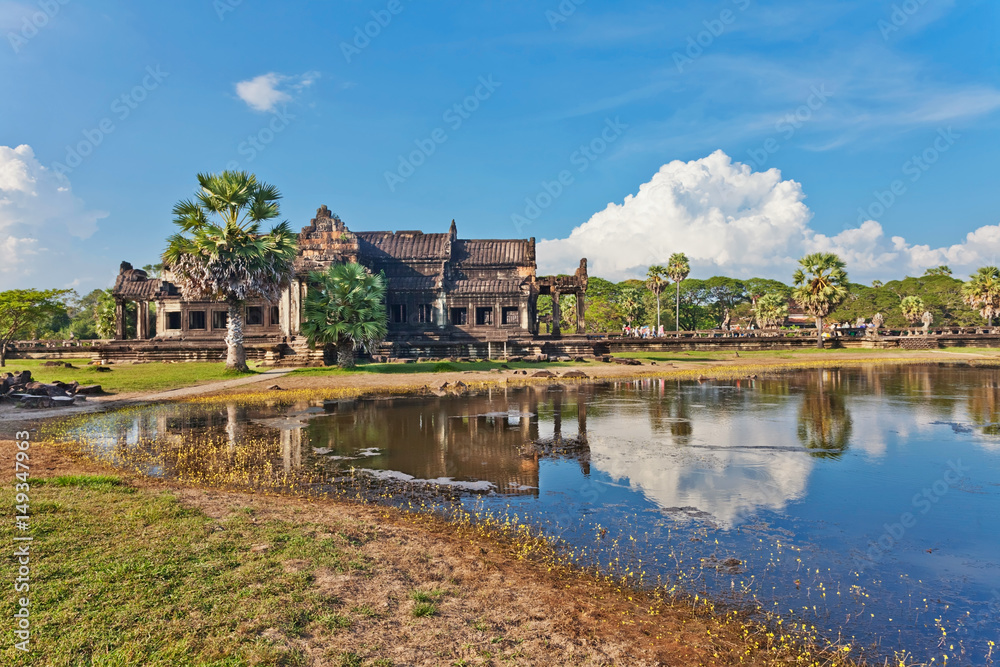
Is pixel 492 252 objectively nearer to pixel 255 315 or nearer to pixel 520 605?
pixel 255 315

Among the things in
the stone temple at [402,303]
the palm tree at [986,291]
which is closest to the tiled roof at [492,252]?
the stone temple at [402,303]

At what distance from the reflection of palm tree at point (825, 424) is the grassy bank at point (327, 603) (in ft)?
28.3

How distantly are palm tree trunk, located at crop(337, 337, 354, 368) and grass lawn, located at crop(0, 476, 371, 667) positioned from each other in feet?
78.7

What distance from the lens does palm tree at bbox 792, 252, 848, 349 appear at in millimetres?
51844

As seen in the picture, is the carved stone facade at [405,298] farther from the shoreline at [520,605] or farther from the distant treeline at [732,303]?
the shoreline at [520,605]

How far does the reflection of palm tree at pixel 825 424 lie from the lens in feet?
41.4

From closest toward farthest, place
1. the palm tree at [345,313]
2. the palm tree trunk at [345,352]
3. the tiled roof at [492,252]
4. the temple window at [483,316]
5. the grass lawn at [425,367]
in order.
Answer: the grass lawn at [425,367], the palm tree at [345,313], the palm tree trunk at [345,352], the temple window at [483,316], the tiled roof at [492,252]

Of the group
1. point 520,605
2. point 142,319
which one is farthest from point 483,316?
point 520,605

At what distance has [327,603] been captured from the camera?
497cm

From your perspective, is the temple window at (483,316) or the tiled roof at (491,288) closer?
the tiled roof at (491,288)

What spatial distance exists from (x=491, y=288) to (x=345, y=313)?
16013mm

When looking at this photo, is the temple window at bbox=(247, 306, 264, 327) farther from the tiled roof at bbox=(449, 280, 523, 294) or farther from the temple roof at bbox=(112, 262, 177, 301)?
the tiled roof at bbox=(449, 280, 523, 294)

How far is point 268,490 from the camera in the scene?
9.16m

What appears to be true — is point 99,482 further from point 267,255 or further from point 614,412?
point 267,255
